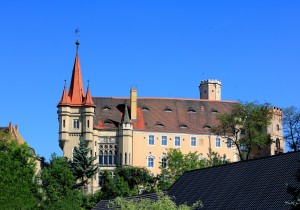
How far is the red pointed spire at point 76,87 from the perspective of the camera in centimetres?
12125

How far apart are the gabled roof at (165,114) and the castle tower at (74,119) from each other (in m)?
2.52

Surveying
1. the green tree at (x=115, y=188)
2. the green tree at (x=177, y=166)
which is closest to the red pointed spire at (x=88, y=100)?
the green tree at (x=177, y=166)

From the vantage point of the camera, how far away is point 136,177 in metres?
108

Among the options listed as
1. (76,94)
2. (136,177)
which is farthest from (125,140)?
(136,177)

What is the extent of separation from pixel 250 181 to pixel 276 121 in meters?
74.8

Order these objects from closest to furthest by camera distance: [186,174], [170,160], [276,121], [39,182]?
[186,174] < [39,182] < [170,160] < [276,121]

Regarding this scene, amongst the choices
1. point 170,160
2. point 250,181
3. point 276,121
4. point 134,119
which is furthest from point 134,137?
point 250,181

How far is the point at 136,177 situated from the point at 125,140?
1307cm

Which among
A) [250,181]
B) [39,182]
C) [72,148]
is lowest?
[250,181]

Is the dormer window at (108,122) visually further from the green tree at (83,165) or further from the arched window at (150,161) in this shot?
the green tree at (83,165)

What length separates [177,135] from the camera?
12481 centimetres

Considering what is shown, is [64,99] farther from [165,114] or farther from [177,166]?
[177,166]

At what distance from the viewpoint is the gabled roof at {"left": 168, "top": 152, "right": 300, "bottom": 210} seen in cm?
4950

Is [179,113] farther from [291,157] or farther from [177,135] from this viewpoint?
[291,157]
